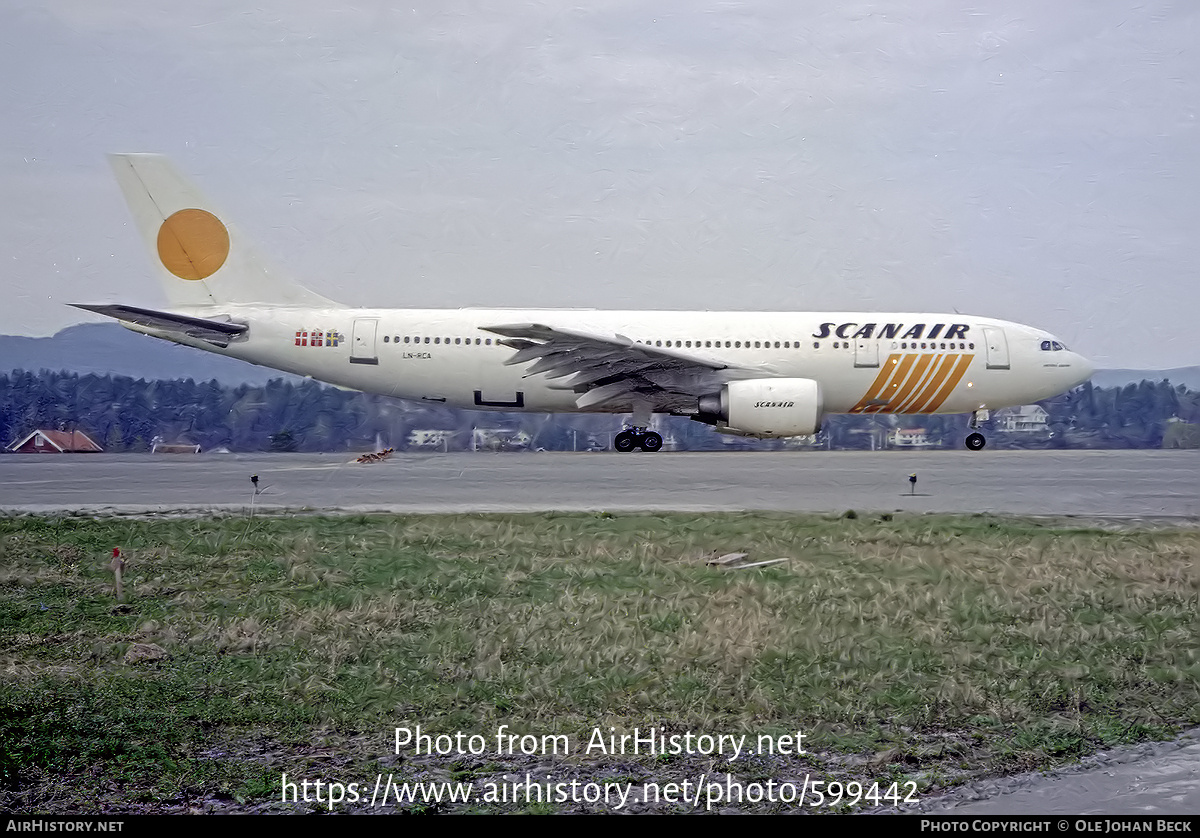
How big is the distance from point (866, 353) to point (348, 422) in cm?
1057

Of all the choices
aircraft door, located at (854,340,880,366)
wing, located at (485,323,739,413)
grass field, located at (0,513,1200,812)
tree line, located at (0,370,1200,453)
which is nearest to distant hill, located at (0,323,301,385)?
tree line, located at (0,370,1200,453)

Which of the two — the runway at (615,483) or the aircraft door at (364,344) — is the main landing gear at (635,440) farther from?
the aircraft door at (364,344)

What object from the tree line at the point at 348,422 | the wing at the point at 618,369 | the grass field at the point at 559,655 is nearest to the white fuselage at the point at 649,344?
the wing at the point at 618,369

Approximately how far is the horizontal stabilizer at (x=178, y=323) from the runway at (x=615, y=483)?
7.78 ft

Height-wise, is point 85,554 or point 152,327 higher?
point 152,327

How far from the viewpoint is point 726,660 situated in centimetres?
540

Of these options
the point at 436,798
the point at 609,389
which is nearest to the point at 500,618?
the point at 436,798

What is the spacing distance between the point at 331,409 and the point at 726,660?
1644cm

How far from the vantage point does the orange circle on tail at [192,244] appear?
1955 cm

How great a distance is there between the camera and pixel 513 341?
18734 millimetres

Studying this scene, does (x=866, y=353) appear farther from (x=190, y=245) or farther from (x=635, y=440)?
(x=190, y=245)

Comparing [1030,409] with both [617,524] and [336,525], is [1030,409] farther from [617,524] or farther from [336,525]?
[336,525]

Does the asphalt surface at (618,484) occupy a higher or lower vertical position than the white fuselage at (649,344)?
lower

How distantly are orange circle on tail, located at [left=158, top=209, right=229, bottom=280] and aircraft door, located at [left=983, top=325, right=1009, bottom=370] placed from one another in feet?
50.3
